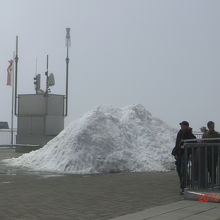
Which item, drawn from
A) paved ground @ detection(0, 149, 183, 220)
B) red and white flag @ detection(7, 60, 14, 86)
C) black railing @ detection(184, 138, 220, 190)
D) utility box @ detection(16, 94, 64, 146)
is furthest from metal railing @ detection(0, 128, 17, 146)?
black railing @ detection(184, 138, 220, 190)

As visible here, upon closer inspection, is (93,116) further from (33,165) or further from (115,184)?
(115,184)

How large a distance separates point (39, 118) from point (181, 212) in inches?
856

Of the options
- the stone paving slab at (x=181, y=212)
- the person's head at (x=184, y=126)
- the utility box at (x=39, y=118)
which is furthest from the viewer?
the utility box at (x=39, y=118)

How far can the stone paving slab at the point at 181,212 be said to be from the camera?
7852 millimetres

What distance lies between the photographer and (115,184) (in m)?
12.9

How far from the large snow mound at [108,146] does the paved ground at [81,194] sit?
1.37 m

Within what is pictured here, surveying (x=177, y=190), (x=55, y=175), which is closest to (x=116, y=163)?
(x=55, y=175)

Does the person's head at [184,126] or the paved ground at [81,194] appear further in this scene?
the person's head at [184,126]

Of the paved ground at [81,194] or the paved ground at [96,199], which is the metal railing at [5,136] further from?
the paved ground at [96,199]

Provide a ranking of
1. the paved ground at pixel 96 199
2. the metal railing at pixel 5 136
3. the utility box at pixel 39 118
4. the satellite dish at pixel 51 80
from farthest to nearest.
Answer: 1. the metal railing at pixel 5 136
2. the satellite dish at pixel 51 80
3. the utility box at pixel 39 118
4. the paved ground at pixel 96 199

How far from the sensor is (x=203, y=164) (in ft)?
33.9

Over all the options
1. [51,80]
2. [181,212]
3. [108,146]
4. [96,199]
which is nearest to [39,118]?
[51,80]

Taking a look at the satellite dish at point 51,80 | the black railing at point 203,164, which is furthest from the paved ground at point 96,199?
the satellite dish at point 51,80

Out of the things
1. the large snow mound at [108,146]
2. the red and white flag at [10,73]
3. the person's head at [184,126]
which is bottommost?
the large snow mound at [108,146]
